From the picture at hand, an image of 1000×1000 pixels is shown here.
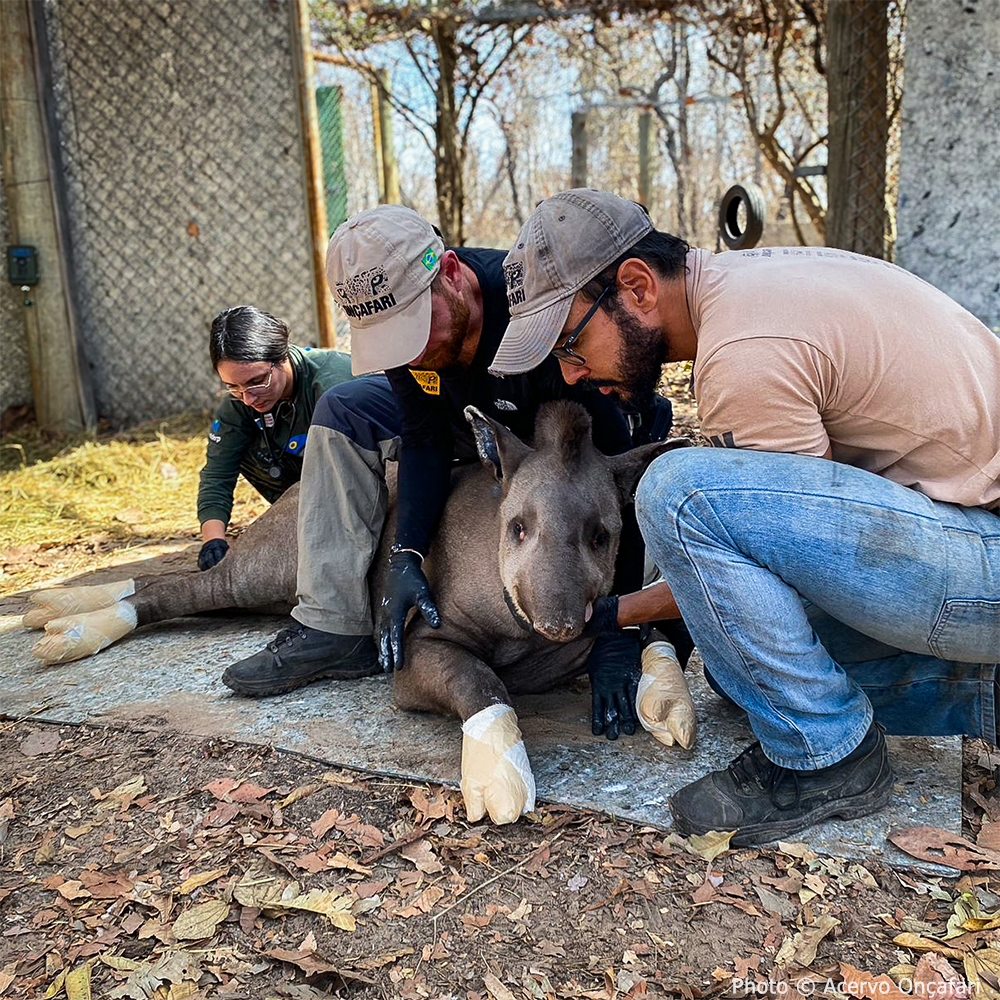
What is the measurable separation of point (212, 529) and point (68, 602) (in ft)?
2.41

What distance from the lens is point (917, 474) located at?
2725 mm

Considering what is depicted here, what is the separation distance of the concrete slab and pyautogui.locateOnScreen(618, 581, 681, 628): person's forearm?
44cm

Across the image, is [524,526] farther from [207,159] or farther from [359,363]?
[207,159]

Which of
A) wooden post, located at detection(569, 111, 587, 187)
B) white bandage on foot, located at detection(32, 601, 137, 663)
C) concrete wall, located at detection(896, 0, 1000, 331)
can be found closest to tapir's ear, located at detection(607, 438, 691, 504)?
white bandage on foot, located at detection(32, 601, 137, 663)

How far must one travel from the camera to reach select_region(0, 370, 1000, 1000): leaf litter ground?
2.43m

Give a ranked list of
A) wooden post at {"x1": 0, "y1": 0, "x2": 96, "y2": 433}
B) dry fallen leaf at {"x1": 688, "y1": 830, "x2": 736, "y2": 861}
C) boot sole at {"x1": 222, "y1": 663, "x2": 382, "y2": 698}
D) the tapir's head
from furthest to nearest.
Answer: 1. wooden post at {"x1": 0, "y1": 0, "x2": 96, "y2": 433}
2. boot sole at {"x1": 222, "y1": 663, "x2": 382, "y2": 698}
3. the tapir's head
4. dry fallen leaf at {"x1": 688, "y1": 830, "x2": 736, "y2": 861}

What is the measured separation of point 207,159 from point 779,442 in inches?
272

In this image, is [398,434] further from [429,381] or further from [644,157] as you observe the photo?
[644,157]

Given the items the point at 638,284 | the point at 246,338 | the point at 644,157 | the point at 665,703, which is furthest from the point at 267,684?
the point at 644,157

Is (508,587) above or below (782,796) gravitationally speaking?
above

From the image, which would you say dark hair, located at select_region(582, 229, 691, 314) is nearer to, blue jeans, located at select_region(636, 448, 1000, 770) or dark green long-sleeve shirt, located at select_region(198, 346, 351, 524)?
blue jeans, located at select_region(636, 448, 1000, 770)

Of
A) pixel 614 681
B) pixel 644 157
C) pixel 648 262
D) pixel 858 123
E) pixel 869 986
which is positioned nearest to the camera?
pixel 869 986

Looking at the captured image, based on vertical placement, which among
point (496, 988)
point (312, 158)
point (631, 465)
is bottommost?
point (496, 988)

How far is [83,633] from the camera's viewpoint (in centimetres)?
452
